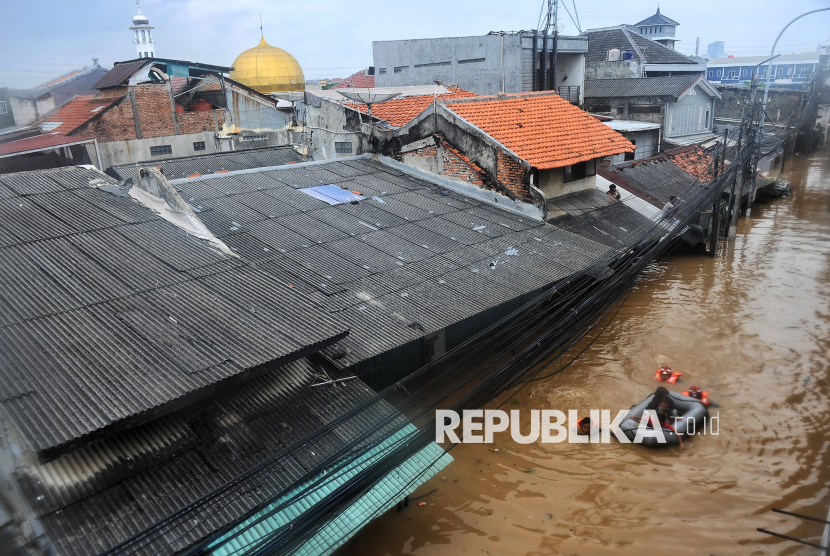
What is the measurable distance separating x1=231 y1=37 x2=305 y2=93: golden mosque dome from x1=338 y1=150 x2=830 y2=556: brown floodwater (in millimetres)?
25321

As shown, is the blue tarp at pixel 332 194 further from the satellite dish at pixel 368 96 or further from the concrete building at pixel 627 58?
the concrete building at pixel 627 58

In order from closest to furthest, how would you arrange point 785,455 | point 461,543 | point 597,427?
point 461,543 < point 785,455 < point 597,427

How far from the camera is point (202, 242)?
854 centimetres

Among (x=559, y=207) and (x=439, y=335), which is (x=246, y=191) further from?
(x=559, y=207)

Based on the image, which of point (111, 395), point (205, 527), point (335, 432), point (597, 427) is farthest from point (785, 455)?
point (111, 395)

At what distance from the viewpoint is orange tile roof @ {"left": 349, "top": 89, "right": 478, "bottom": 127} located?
1947 cm

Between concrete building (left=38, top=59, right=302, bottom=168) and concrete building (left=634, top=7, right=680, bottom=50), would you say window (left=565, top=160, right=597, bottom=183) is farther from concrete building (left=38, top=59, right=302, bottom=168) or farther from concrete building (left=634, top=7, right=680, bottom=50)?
concrete building (left=634, top=7, right=680, bottom=50)

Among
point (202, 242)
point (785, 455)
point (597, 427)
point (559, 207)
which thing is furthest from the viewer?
point (559, 207)

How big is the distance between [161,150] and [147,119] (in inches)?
56.4

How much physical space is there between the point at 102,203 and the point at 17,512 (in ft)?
18.6

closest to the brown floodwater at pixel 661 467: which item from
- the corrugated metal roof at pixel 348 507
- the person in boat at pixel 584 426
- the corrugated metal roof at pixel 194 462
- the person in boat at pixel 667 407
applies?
the person in boat at pixel 584 426

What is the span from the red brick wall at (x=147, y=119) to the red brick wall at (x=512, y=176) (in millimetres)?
16302

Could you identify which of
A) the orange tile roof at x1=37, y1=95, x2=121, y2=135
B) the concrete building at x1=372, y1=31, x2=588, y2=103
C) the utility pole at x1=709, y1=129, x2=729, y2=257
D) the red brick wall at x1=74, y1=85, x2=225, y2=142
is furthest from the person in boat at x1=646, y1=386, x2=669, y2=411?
the red brick wall at x1=74, y1=85, x2=225, y2=142

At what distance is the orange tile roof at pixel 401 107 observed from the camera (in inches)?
766
